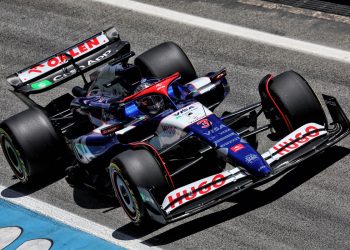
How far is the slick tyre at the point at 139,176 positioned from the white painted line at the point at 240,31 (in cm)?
552

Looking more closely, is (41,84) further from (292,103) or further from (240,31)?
(240,31)

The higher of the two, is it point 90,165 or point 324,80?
point 90,165

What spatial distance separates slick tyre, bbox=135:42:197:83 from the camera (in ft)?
48.5

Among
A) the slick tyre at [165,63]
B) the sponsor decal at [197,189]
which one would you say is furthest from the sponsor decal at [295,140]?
the slick tyre at [165,63]

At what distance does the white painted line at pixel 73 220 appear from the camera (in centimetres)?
1232

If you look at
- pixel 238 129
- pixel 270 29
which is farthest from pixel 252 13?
pixel 238 129

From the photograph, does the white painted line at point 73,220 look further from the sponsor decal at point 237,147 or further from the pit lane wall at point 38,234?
the sponsor decal at point 237,147

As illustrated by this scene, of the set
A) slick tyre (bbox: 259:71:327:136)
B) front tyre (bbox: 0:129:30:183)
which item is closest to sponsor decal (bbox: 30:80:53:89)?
front tyre (bbox: 0:129:30:183)

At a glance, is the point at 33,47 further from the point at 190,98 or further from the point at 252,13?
the point at 190,98

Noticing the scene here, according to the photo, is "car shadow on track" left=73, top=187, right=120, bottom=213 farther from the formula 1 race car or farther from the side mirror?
the side mirror

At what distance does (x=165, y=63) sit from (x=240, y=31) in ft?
11.7

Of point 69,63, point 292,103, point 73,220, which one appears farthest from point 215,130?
point 69,63

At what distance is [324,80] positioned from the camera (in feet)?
52.4

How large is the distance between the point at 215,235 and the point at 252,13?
7.30 m
